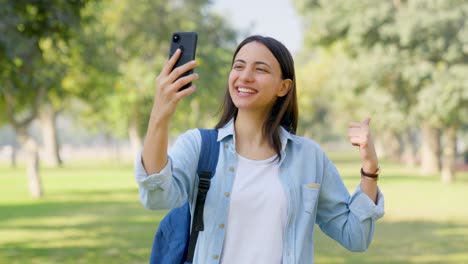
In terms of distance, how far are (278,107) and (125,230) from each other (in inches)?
489

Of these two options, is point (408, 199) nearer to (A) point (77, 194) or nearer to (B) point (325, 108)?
(A) point (77, 194)

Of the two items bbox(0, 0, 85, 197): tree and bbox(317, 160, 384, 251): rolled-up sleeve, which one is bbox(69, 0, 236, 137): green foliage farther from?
bbox(317, 160, 384, 251): rolled-up sleeve

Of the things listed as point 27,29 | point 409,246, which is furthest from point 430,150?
point 27,29

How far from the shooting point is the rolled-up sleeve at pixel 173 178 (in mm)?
2744

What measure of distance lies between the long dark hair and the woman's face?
0.09ft

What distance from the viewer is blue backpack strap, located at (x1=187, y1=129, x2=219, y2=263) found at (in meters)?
2.99

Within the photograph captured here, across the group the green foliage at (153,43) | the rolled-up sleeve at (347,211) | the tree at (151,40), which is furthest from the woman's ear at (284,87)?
the tree at (151,40)

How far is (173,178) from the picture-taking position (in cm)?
288

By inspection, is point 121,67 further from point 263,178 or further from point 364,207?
point 263,178

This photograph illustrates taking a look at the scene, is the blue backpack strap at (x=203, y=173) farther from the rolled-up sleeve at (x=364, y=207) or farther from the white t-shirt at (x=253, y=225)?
the rolled-up sleeve at (x=364, y=207)

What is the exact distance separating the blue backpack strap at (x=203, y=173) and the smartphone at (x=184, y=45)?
15.7 inches

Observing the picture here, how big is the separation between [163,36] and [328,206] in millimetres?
41887

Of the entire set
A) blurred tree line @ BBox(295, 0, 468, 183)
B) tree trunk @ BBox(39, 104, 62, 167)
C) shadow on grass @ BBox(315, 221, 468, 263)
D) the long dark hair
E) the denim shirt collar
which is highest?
the long dark hair

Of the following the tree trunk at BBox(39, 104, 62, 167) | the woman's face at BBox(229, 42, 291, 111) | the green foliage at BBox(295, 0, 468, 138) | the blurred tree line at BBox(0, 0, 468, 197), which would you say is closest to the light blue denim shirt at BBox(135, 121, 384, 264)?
the woman's face at BBox(229, 42, 291, 111)
